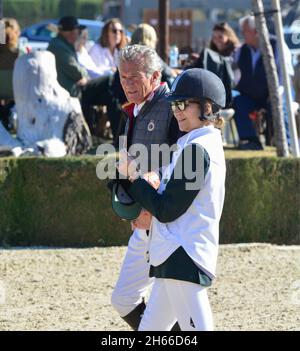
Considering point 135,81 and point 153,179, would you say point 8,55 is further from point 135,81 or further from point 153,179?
point 153,179

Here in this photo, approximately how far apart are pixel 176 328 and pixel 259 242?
4191mm

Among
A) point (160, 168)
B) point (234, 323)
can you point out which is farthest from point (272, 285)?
point (160, 168)

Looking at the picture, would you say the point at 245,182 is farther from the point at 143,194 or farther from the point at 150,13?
the point at 150,13

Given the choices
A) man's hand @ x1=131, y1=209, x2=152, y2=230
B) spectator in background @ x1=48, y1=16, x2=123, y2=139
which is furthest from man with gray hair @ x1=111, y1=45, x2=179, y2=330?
spectator in background @ x1=48, y1=16, x2=123, y2=139

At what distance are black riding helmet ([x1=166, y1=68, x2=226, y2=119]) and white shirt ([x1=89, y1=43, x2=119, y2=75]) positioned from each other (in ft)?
27.0

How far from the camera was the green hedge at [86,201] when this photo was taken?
29.2 ft

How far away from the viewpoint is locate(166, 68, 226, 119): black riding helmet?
4.47 metres

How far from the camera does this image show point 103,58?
42.1 feet

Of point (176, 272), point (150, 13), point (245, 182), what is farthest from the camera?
point (150, 13)

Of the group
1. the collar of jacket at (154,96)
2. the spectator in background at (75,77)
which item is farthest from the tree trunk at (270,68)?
the collar of jacket at (154,96)

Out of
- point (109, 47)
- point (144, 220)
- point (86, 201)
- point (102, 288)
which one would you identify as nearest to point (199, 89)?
point (144, 220)

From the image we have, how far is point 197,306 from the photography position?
4363mm

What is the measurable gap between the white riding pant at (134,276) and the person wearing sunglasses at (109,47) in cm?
739

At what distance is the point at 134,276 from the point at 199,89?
51.4 inches
